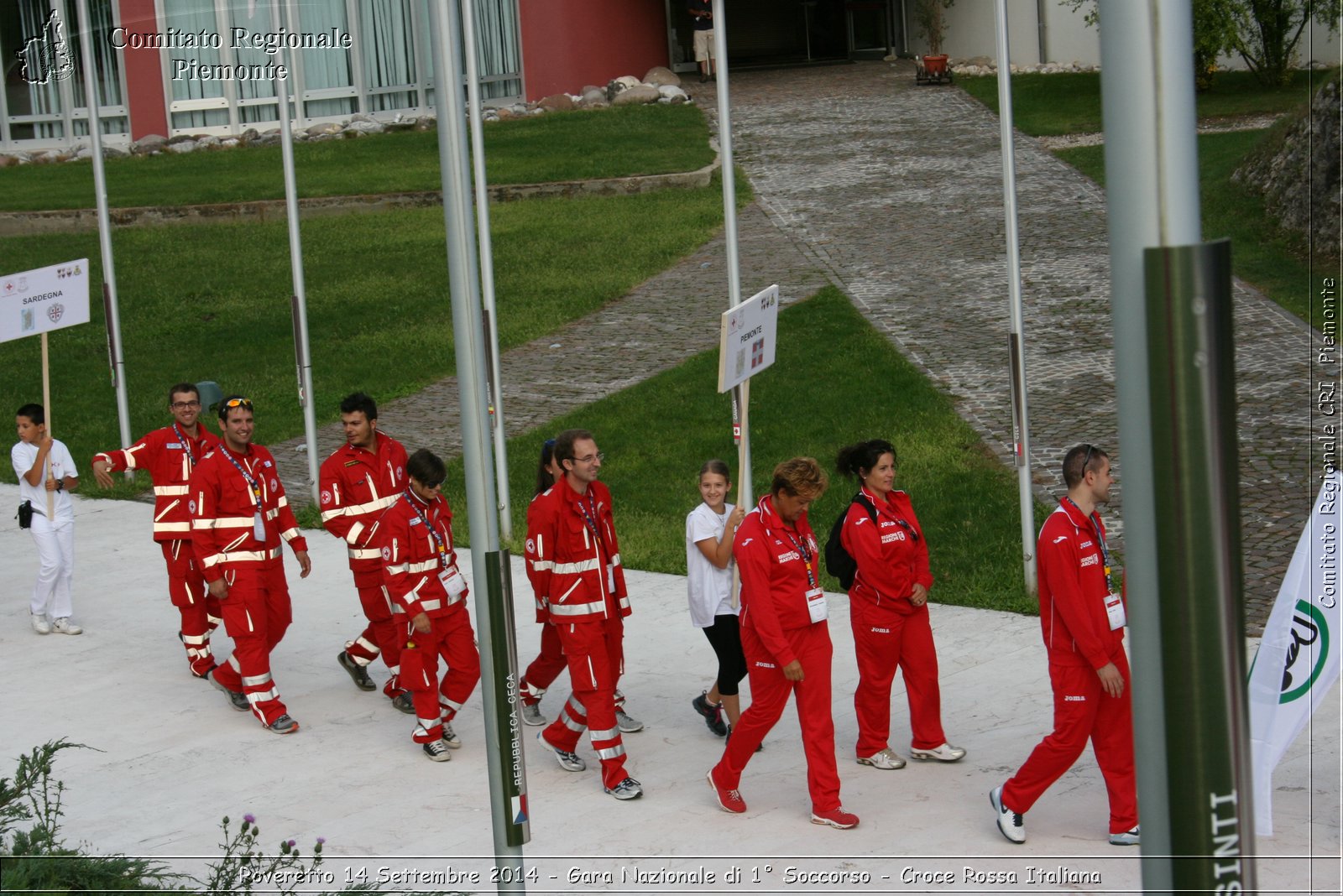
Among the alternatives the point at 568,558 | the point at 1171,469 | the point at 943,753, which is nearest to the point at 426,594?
the point at 568,558

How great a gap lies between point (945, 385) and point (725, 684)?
7970 mm

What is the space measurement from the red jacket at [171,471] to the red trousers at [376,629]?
1.35 m

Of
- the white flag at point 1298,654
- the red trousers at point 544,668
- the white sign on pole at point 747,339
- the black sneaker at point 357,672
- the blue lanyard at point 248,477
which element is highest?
the white sign on pole at point 747,339

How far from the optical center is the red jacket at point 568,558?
26.1 feet

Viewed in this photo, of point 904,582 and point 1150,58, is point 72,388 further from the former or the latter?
point 1150,58

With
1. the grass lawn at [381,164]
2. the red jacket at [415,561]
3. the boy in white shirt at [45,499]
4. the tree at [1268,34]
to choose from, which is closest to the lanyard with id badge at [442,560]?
the red jacket at [415,561]

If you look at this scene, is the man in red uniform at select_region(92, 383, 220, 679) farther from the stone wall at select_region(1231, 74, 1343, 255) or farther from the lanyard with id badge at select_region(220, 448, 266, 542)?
the stone wall at select_region(1231, 74, 1343, 255)

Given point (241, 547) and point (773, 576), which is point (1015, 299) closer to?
point (773, 576)

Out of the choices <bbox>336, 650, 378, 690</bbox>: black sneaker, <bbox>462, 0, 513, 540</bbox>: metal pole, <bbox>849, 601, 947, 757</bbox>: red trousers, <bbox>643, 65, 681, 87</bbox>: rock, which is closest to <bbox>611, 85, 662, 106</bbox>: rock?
<bbox>643, 65, 681, 87</bbox>: rock

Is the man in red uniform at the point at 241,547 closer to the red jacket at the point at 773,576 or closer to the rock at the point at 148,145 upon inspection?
the red jacket at the point at 773,576

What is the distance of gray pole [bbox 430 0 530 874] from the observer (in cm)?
506

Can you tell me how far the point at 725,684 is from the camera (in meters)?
8.34

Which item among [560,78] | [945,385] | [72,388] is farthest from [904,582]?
[560,78]

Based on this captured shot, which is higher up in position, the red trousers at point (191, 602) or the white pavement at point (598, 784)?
the red trousers at point (191, 602)
